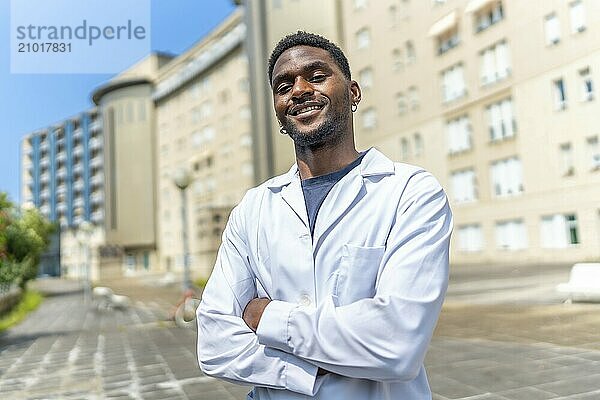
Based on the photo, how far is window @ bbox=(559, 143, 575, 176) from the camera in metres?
4.25

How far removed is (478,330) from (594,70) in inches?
99.7

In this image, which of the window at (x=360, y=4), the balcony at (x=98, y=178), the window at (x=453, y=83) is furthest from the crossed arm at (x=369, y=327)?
the balcony at (x=98, y=178)

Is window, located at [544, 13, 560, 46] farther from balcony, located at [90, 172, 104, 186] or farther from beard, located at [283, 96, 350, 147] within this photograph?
balcony, located at [90, 172, 104, 186]

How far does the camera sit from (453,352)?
452 centimetres

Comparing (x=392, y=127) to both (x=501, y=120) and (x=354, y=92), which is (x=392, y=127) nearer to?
(x=501, y=120)

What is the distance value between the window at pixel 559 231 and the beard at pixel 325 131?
3877mm

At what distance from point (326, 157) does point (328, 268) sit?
22 cm

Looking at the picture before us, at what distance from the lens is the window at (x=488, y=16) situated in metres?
4.77

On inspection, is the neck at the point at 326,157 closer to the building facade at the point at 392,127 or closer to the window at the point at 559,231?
the building facade at the point at 392,127

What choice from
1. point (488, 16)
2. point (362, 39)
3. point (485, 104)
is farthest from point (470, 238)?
point (362, 39)

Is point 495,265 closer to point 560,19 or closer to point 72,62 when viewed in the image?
point 560,19

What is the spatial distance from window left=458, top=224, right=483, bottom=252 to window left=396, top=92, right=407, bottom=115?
1.38 m

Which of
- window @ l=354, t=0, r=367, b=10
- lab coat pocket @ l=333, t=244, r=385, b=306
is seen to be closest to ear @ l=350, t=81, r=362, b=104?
lab coat pocket @ l=333, t=244, r=385, b=306

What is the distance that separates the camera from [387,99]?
5.62 meters
